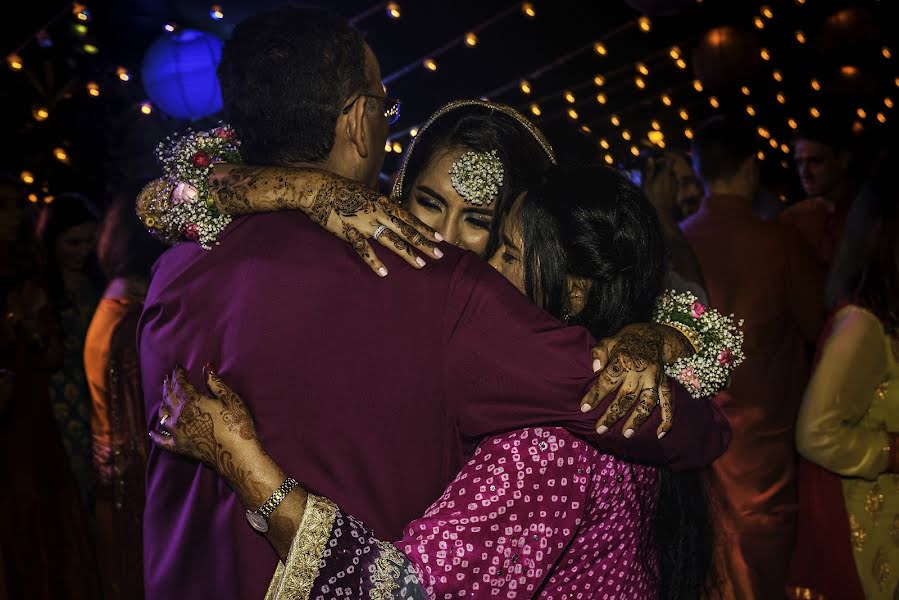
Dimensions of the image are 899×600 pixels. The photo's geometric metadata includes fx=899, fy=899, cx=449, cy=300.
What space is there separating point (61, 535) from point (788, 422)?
10.2ft

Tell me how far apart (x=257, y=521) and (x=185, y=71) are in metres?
3.88

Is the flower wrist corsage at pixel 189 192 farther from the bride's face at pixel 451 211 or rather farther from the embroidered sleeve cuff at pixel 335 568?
the bride's face at pixel 451 211

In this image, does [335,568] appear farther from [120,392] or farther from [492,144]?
[120,392]

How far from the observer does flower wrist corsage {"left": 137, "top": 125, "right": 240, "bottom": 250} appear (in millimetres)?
1566

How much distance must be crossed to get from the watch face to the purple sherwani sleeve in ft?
1.12

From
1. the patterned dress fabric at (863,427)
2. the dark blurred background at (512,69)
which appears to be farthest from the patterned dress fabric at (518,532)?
the dark blurred background at (512,69)

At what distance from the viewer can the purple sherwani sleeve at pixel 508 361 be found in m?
1.40

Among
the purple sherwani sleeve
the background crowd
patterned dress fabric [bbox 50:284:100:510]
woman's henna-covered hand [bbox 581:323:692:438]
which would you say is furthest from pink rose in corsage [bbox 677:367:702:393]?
patterned dress fabric [bbox 50:284:100:510]

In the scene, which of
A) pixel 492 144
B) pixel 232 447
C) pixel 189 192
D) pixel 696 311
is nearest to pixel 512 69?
pixel 492 144

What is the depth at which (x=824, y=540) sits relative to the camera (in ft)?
8.46

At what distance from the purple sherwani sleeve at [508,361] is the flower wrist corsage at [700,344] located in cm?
43

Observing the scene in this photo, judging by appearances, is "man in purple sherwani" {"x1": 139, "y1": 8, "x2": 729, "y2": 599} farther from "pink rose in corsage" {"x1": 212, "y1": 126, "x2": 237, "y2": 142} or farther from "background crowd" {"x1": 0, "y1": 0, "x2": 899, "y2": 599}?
"background crowd" {"x1": 0, "y1": 0, "x2": 899, "y2": 599}

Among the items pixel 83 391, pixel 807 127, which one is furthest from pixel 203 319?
pixel 807 127

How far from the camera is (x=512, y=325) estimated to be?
140 centimetres
